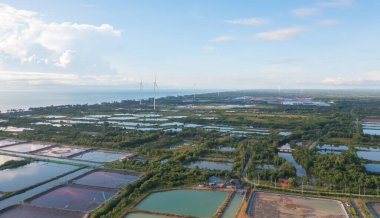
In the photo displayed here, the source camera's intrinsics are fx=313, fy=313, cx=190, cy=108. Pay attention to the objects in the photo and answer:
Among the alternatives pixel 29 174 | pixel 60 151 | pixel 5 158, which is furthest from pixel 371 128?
pixel 5 158

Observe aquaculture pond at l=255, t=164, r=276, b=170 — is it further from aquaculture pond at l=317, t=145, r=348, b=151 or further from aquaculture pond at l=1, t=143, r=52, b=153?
aquaculture pond at l=1, t=143, r=52, b=153

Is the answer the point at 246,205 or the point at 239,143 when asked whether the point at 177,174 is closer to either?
the point at 246,205

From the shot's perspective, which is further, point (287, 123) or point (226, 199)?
point (287, 123)

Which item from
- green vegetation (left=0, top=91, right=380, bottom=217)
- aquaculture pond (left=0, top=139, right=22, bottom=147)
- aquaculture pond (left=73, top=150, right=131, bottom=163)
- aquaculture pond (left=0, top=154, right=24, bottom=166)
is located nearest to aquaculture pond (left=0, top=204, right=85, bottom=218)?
green vegetation (left=0, top=91, right=380, bottom=217)

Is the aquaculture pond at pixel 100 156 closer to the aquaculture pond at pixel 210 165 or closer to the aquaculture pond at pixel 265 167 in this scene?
the aquaculture pond at pixel 210 165

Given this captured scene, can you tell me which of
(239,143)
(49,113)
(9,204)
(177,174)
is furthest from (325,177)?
(49,113)

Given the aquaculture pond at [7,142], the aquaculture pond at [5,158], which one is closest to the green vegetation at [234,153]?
the aquaculture pond at [7,142]
